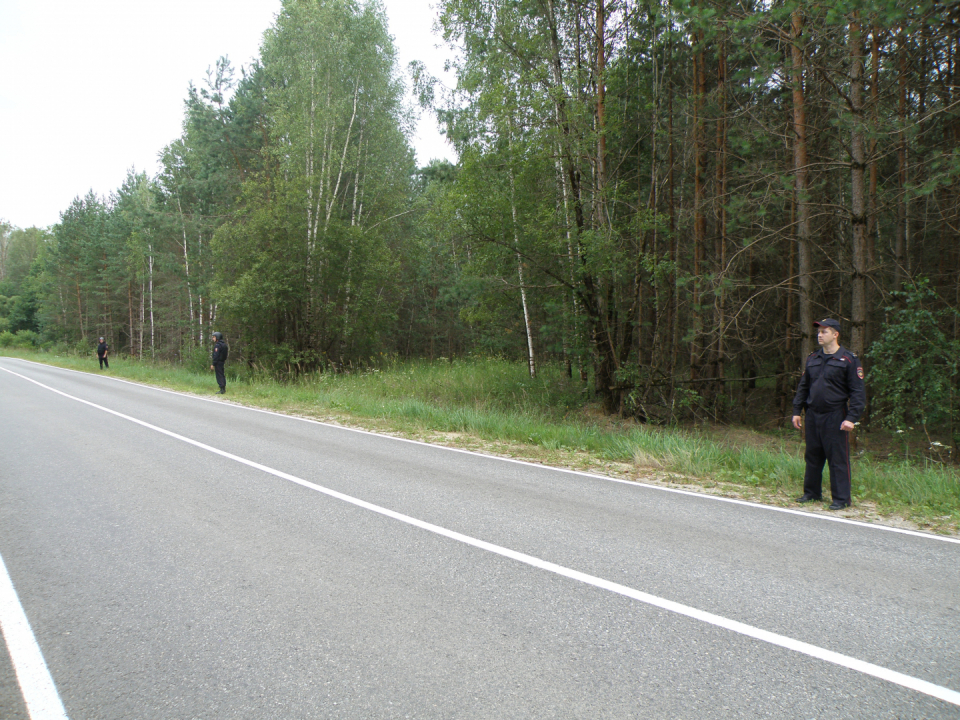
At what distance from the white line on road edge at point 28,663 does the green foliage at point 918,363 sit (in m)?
11.6

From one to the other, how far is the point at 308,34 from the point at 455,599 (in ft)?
77.9

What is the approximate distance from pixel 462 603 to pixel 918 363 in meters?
9.84

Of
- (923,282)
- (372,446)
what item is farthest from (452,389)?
(923,282)

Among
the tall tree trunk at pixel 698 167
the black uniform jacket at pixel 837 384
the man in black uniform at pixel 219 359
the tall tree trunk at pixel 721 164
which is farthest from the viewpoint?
the man in black uniform at pixel 219 359

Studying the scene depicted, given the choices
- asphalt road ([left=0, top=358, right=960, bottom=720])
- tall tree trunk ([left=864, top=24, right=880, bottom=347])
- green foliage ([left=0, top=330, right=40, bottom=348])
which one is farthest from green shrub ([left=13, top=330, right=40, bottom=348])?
tall tree trunk ([left=864, top=24, right=880, bottom=347])

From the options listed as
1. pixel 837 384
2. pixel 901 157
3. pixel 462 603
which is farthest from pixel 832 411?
pixel 901 157

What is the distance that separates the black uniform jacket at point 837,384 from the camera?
5.77m

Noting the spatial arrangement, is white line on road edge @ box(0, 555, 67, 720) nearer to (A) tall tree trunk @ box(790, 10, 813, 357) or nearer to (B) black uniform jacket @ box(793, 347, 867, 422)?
(B) black uniform jacket @ box(793, 347, 867, 422)

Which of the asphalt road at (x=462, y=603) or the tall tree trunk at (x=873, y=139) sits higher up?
the tall tree trunk at (x=873, y=139)

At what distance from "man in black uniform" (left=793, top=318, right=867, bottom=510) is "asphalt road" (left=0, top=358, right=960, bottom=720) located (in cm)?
66

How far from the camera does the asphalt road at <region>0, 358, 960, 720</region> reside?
2617mm

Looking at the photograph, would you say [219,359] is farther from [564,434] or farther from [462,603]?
[462,603]

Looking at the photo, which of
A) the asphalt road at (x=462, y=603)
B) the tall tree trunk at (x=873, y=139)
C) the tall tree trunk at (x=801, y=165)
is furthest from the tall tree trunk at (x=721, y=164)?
the asphalt road at (x=462, y=603)

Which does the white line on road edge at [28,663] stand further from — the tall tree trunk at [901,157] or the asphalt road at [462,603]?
the tall tree trunk at [901,157]
